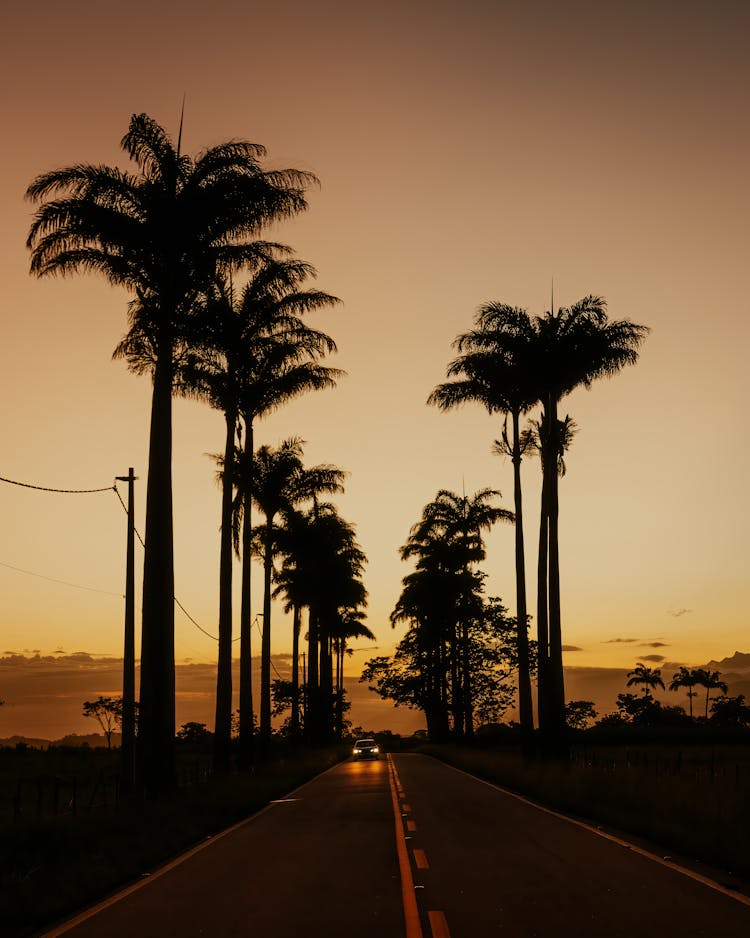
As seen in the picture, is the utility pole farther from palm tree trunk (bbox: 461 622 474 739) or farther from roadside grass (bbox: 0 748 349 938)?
palm tree trunk (bbox: 461 622 474 739)

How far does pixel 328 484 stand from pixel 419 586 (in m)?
24.0

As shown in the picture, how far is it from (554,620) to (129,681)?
17910 mm

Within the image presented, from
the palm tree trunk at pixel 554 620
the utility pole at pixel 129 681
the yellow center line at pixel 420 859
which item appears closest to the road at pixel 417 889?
the yellow center line at pixel 420 859

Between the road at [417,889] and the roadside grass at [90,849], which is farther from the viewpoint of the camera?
the roadside grass at [90,849]

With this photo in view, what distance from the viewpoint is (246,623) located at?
40.3 m

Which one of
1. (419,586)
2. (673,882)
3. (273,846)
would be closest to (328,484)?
(419,586)

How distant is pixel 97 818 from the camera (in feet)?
55.7

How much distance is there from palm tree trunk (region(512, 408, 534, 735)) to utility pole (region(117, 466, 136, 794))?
798 inches

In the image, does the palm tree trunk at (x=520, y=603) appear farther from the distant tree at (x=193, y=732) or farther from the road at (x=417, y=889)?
the distant tree at (x=193, y=732)

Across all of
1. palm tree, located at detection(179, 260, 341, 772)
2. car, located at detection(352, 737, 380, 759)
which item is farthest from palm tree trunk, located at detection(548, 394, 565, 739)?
car, located at detection(352, 737, 380, 759)

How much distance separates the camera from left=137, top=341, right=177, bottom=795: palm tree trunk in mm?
22719

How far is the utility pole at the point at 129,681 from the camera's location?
21.9 m

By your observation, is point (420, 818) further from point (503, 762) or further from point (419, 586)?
point (419, 586)

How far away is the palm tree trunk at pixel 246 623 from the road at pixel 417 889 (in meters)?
19.3
